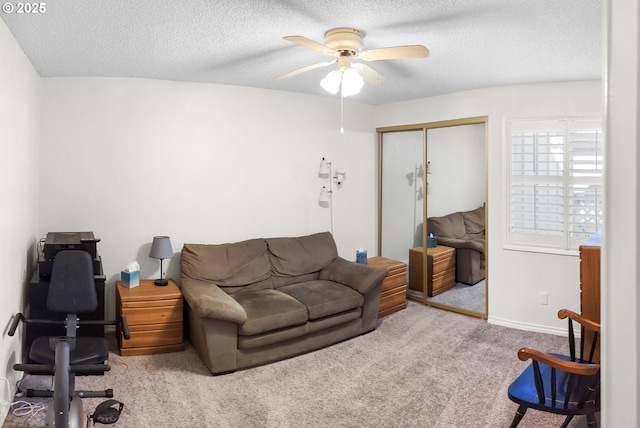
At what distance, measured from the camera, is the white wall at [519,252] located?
4.19 meters

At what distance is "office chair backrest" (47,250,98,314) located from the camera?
276 cm

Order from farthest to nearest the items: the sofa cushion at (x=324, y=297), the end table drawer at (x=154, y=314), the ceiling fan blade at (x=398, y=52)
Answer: the sofa cushion at (x=324, y=297)
the end table drawer at (x=154, y=314)
the ceiling fan blade at (x=398, y=52)

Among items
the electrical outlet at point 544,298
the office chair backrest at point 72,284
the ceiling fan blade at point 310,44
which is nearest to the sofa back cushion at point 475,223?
the electrical outlet at point 544,298

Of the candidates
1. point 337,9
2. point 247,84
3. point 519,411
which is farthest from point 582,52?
point 247,84

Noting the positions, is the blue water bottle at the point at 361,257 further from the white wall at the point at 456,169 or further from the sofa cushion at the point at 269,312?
the sofa cushion at the point at 269,312

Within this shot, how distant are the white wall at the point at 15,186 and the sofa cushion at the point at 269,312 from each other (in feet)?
4.98

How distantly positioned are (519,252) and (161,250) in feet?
11.5

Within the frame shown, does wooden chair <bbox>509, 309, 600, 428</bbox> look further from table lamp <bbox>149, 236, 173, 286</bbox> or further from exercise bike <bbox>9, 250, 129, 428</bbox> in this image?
table lamp <bbox>149, 236, 173, 286</bbox>

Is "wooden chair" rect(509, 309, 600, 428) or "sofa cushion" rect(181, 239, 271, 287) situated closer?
"wooden chair" rect(509, 309, 600, 428)

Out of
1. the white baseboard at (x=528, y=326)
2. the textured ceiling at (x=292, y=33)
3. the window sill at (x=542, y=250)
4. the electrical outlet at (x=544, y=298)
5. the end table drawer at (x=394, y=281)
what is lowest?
the white baseboard at (x=528, y=326)

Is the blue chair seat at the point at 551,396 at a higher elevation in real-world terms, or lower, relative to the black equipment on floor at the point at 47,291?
lower

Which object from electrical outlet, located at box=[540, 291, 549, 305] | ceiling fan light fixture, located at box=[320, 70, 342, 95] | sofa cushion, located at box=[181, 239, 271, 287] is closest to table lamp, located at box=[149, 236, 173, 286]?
sofa cushion, located at box=[181, 239, 271, 287]

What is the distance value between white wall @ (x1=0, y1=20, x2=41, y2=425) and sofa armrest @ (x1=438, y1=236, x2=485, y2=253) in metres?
4.10

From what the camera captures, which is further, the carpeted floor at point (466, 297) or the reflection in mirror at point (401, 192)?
the reflection in mirror at point (401, 192)
